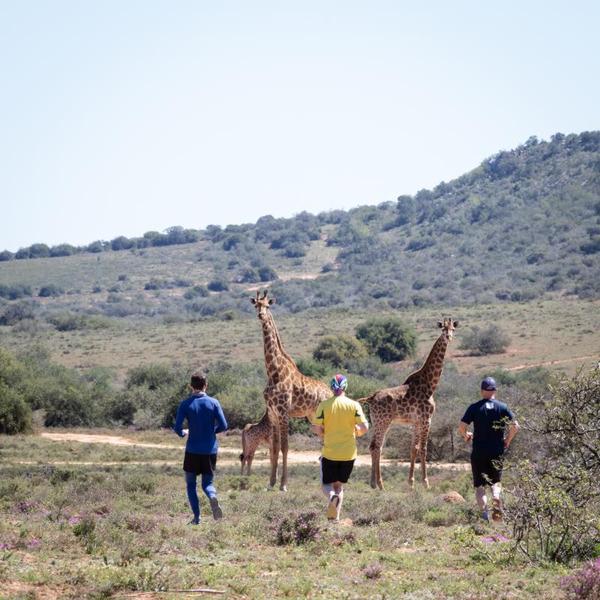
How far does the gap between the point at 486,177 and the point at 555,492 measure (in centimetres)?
11328

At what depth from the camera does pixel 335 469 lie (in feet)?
41.0

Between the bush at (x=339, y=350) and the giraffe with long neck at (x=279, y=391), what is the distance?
2696cm

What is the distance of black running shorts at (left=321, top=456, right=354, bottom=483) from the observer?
12.5 m

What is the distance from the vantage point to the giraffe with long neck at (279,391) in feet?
57.9

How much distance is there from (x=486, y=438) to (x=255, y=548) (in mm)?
3076

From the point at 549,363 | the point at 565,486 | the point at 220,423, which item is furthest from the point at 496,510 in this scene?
the point at 549,363

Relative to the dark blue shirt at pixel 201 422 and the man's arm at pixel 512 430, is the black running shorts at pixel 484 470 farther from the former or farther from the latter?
the dark blue shirt at pixel 201 422

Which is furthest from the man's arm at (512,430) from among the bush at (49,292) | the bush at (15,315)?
the bush at (49,292)

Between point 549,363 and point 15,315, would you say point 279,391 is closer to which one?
point 549,363

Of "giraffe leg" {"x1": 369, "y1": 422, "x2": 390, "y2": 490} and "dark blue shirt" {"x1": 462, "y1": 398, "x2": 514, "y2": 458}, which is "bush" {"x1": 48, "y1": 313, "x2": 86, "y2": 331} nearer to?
"giraffe leg" {"x1": 369, "y1": 422, "x2": 390, "y2": 490}

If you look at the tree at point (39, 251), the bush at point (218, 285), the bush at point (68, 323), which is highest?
the tree at point (39, 251)

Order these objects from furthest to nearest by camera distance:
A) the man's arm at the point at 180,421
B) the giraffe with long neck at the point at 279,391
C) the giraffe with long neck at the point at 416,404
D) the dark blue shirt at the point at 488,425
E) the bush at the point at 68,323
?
1. the bush at the point at 68,323
2. the giraffe with long neck at the point at 416,404
3. the giraffe with long neck at the point at 279,391
4. the dark blue shirt at the point at 488,425
5. the man's arm at the point at 180,421

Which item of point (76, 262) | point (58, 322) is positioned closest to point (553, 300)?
point (58, 322)

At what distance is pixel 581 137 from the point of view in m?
114
